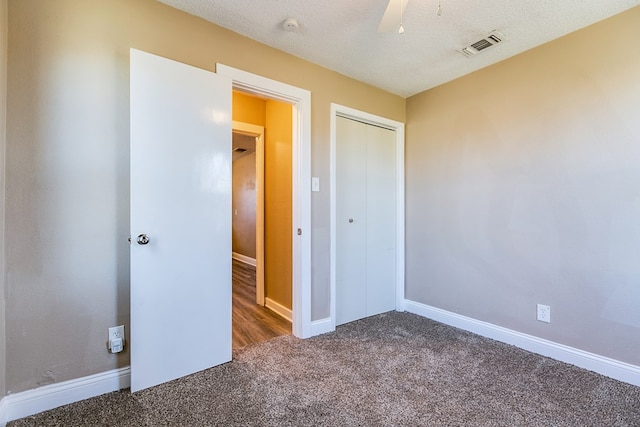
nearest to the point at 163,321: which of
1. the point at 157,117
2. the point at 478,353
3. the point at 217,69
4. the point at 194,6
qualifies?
the point at 157,117

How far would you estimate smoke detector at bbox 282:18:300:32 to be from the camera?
1940mm

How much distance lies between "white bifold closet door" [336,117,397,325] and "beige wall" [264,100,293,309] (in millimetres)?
532

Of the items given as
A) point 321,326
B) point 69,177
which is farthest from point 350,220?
point 69,177

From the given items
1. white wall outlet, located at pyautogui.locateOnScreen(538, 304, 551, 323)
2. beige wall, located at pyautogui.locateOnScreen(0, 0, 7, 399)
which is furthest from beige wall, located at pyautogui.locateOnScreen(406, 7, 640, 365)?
beige wall, located at pyautogui.locateOnScreen(0, 0, 7, 399)

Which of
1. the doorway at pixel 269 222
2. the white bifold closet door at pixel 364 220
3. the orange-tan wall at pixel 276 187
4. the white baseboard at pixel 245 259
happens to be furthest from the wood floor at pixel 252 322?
the white baseboard at pixel 245 259

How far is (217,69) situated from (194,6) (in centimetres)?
38

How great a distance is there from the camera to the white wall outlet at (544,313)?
218 centimetres

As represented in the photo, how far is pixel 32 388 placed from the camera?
1.51 m

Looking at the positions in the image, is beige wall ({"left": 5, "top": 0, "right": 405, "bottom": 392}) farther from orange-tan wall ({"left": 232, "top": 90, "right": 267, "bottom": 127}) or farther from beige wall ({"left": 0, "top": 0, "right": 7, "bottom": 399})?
orange-tan wall ({"left": 232, "top": 90, "right": 267, "bottom": 127})

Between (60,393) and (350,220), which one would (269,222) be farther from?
(60,393)

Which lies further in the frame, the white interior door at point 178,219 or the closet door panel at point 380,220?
the closet door panel at point 380,220

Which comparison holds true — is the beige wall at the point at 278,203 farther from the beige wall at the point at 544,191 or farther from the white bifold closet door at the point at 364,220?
the beige wall at the point at 544,191

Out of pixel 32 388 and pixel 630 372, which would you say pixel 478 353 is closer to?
pixel 630 372

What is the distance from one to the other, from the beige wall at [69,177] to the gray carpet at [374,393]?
1.42ft
